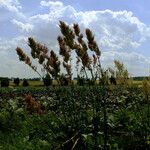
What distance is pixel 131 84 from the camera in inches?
281

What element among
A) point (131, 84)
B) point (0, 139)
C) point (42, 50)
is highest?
point (42, 50)

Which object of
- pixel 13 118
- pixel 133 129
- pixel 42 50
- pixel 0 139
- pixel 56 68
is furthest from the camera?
pixel 13 118

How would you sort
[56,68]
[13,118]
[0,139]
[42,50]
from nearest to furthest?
[56,68]
[42,50]
[0,139]
[13,118]

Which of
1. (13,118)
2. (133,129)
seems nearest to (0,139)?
(13,118)

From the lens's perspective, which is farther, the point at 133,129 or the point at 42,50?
the point at 133,129

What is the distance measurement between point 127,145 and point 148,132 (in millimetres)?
394

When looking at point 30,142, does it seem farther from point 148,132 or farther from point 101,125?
point 148,132

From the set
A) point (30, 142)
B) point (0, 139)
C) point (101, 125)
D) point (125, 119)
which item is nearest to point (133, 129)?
point (101, 125)

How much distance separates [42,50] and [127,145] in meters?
1.87

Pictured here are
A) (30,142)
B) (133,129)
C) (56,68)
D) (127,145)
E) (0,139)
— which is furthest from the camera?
(0,139)

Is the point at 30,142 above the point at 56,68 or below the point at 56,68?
below

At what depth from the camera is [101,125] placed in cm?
791

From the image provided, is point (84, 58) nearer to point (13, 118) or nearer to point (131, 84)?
point (131, 84)

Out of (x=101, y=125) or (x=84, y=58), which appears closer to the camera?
(x=84, y=58)
